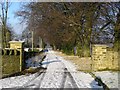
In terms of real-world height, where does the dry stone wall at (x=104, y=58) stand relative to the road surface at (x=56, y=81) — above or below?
above

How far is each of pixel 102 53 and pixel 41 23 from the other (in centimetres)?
2387

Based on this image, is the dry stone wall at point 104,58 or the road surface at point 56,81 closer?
the road surface at point 56,81

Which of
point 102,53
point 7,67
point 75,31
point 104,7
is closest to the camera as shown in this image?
point 7,67

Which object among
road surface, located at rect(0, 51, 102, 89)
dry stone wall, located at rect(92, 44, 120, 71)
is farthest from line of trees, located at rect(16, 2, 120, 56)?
road surface, located at rect(0, 51, 102, 89)

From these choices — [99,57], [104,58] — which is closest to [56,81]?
[99,57]

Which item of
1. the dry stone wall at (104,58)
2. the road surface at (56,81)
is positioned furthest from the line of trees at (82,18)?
the road surface at (56,81)

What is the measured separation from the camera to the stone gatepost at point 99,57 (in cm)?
1730

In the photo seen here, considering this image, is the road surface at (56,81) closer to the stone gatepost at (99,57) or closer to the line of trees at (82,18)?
the stone gatepost at (99,57)

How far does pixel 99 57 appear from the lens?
17.3m

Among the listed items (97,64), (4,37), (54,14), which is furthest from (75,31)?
(97,64)

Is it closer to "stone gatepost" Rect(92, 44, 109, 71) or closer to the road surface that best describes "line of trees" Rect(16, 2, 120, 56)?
"stone gatepost" Rect(92, 44, 109, 71)

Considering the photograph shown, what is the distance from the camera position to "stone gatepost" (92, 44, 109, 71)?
56.7 ft

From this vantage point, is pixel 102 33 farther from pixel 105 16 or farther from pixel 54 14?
pixel 54 14

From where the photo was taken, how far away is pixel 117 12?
79.1 feet
